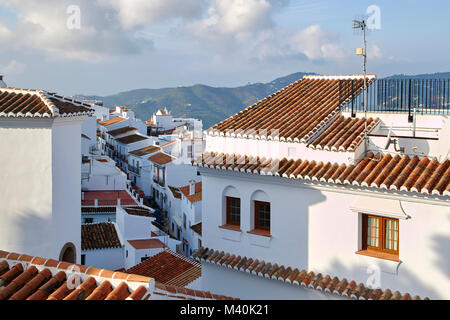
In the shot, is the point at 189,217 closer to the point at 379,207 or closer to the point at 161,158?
the point at 161,158

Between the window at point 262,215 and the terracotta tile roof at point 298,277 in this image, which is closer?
the terracotta tile roof at point 298,277

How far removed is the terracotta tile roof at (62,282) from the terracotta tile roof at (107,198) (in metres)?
27.0

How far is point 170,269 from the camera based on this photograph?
20172mm

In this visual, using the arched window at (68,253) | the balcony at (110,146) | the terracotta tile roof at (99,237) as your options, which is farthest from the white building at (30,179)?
the balcony at (110,146)

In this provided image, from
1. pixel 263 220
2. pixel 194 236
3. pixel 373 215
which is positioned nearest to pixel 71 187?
pixel 263 220

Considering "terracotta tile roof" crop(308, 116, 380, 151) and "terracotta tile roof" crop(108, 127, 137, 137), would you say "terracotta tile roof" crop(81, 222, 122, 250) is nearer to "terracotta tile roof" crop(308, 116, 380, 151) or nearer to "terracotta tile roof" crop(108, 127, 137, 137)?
"terracotta tile roof" crop(308, 116, 380, 151)

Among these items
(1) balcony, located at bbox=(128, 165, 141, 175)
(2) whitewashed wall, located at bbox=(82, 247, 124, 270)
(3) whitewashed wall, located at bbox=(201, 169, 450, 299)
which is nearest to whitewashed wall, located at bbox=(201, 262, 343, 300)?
(3) whitewashed wall, located at bbox=(201, 169, 450, 299)

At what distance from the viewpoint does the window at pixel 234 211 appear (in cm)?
1269

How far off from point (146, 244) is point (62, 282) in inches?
787

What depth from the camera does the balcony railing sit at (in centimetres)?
1268

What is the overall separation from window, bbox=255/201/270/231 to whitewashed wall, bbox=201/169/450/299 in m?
0.22

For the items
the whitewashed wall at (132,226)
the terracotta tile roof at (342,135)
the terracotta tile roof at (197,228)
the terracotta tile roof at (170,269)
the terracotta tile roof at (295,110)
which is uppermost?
the terracotta tile roof at (295,110)

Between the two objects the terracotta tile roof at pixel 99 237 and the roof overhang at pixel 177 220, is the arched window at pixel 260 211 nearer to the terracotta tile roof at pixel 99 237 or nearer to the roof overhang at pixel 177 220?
the terracotta tile roof at pixel 99 237
